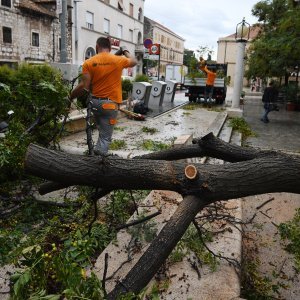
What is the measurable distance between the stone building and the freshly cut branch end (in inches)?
831

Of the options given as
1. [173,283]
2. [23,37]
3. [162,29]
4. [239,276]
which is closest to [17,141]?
[173,283]

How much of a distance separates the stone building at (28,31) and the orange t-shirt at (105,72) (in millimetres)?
18123

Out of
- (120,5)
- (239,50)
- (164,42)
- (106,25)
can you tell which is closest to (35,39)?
A: (106,25)

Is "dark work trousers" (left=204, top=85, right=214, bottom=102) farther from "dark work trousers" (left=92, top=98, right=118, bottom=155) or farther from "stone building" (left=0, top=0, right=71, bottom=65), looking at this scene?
"dark work trousers" (left=92, top=98, right=118, bottom=155)

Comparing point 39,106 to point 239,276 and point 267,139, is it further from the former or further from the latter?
point 267,139

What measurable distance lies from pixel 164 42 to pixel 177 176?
6100 centimetres

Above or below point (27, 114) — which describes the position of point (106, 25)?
above

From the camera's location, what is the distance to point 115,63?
4891 mm

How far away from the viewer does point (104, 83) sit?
4887mm

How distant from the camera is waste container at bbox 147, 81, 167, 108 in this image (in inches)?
609

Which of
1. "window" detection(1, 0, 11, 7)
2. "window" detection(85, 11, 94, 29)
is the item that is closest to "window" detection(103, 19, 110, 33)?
"window" detection(85, 11, 94, 29)

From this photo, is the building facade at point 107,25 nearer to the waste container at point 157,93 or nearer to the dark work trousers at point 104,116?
the waste container at point 157,93

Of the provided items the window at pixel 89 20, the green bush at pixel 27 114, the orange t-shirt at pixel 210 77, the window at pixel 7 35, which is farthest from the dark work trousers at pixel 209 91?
the window at pixel 89 20

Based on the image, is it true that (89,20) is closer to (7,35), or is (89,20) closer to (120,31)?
(120,31)
